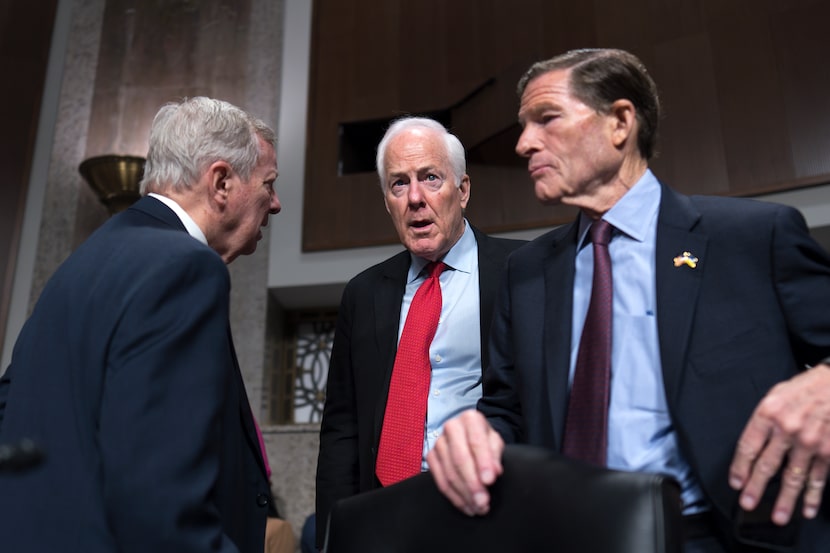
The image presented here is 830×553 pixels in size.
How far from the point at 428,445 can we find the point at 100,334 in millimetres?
988

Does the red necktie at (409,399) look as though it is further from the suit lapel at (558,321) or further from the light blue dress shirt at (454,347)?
the suit lapel at (558,321)

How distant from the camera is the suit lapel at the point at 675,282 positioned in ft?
4.38

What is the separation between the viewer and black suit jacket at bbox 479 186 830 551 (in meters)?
1.28

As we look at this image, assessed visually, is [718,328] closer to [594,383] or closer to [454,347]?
[594,383]

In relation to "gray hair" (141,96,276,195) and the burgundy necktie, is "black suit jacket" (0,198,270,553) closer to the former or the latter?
"gray hair" (141,96,276,195)

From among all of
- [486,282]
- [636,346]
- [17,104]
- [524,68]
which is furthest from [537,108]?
Result: [17,104]

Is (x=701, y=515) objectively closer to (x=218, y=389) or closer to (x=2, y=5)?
(x=218, y=389)

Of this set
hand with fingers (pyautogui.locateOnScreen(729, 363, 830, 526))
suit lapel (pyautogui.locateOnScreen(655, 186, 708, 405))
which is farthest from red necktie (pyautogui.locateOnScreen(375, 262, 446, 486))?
hand with fingers (pyautogui.locateOnScreen(729, 363, 830, 526))

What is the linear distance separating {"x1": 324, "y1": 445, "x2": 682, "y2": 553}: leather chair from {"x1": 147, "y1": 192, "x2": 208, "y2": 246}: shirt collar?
0.93 meters

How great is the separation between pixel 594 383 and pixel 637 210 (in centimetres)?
38

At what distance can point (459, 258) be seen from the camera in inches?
96.0

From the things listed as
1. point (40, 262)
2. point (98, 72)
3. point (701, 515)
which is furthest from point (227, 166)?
point (98, 72)

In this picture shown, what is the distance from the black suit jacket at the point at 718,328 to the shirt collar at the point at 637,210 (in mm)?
40

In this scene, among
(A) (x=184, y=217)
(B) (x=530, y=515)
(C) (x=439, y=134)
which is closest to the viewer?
(B) (x=530, y=515)
